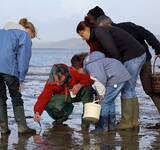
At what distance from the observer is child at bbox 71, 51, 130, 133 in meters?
7.37

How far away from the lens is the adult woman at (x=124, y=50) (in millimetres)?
7445

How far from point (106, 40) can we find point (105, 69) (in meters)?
0.39

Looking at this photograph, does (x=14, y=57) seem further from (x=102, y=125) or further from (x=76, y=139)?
(x=102, y=125)

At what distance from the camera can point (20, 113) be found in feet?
24.3

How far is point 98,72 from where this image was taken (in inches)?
289

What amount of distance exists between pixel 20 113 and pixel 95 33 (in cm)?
147

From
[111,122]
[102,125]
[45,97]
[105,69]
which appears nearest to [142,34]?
[105,69]

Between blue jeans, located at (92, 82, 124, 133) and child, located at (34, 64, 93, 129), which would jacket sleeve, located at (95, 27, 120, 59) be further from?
child, located at (34, 64, 93, 129)

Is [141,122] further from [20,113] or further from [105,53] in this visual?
[20,113]

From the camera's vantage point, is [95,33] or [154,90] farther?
[154,90]

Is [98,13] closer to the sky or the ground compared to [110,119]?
closer to the sky

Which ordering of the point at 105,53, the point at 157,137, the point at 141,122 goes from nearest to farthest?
the point at 157,137, the point at 105,53, the point at 141,122

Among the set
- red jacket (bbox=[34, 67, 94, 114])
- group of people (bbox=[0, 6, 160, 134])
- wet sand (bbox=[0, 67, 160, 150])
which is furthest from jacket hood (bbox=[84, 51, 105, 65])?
wet sand (bbox=[0, 67, 160, 150])

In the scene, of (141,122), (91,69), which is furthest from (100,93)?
(141,122)
